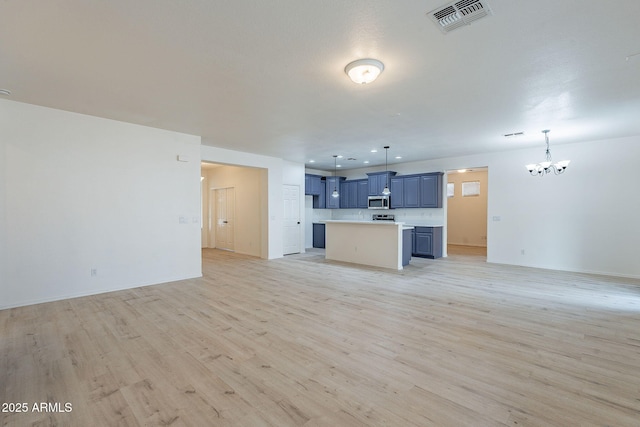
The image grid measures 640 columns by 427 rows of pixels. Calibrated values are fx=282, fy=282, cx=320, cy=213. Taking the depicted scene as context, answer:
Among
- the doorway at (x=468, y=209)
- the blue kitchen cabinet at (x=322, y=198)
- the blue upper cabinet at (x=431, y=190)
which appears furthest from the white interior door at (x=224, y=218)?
the doorway at (x=468, y=209)

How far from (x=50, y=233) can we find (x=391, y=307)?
16.3 ft

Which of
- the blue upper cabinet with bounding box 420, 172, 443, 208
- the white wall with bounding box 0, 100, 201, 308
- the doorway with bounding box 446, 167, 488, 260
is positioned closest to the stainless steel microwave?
the blue upper cabinet with bounding box 420, 172, 443, 208

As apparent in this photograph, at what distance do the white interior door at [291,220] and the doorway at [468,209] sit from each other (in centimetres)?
562

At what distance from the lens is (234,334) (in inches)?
118

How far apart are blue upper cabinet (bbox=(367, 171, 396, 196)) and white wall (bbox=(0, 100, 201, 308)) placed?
544 centimetres

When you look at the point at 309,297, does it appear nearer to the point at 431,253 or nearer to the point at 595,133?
the point at 431,253

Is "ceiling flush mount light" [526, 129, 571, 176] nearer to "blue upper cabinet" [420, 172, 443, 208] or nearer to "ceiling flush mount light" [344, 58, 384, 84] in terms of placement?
"blue upper cabinet" [420, 172, 443, 208]

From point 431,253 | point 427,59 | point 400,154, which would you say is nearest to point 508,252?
point 431,253

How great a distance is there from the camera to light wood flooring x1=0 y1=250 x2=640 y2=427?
72.7 inches

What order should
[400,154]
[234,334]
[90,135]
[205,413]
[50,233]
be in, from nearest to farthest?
[205,413]
[234,334]
[50,233]
[90,135]
[400,154]

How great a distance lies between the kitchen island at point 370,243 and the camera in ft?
20.7

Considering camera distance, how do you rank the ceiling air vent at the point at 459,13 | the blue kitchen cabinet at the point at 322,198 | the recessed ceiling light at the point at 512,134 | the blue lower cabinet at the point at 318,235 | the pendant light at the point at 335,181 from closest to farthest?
1. the ceiling air vent at the point at 459,13
2. the recessed ceiling light at the point at 512,134
3. the pendant light at the point at 335,181
4. the blue lower cabinet at the point at 318,235
5. the blue kitchen cabinet at the point at 322,198

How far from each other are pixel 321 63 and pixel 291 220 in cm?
620

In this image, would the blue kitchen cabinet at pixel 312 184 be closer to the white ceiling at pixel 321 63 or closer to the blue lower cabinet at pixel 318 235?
the blue lower cabinet at pixel 318 235
